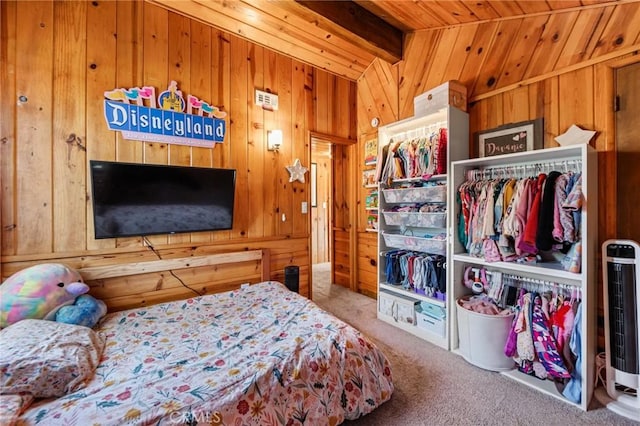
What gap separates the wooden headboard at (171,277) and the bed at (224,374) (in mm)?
362

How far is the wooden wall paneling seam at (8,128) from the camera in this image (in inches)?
74.2

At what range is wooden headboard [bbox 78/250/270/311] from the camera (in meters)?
2.22

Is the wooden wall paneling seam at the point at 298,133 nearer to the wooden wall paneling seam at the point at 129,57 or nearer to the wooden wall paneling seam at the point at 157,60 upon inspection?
the wooden wall paneling seam at the point at 157,60

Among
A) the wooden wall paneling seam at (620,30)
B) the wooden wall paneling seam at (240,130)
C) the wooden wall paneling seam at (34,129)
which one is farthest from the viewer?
the wooden wall paneling seam at (240,130)

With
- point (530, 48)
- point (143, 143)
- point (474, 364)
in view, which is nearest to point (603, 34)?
point (530, 48)

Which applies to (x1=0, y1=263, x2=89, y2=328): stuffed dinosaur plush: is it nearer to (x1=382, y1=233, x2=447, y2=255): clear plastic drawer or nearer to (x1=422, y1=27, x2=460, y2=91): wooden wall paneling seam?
(x1=382, y1=233, x2=447, y2=255): clear plastic drawer

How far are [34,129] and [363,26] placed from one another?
292cm

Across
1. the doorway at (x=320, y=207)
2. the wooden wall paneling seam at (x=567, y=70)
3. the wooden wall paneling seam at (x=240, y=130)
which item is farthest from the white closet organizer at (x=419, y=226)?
the doorway at (x=320, y=207)

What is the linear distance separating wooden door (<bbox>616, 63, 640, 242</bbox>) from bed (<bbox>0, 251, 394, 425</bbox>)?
1850mm

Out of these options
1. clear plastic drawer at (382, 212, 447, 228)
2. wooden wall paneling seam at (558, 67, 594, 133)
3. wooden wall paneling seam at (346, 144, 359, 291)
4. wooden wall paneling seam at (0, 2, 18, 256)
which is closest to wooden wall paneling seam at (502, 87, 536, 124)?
wooden wall paneling seam at (558, 67, 594, 133)

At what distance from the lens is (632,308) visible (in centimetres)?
162

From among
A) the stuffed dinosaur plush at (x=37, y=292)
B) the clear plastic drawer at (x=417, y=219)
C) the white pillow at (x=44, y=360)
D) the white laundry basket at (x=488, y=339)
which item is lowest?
the white laundry basket at (x=488, y=339)

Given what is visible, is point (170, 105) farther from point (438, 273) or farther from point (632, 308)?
point (632, 308)

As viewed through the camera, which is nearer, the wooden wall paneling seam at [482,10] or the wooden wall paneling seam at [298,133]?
the wooden wall paneling seam at [482,10]
